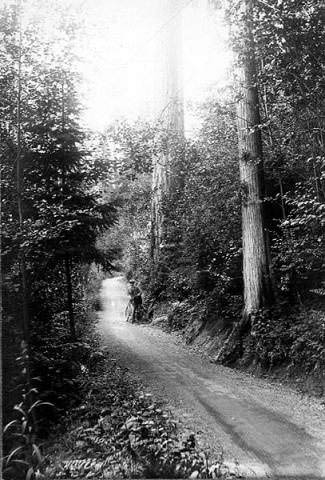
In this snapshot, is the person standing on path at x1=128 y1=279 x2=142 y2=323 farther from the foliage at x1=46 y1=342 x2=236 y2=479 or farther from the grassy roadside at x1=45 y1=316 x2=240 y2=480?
the foliage at x1=46 y1=342 x2=236 y2=479

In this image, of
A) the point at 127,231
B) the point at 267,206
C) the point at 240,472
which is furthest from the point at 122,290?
the point at 240,472

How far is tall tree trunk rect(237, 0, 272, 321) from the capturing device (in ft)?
28.3

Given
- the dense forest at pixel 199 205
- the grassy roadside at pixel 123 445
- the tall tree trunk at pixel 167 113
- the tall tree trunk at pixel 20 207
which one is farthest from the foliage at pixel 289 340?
the tall tree trunk at pixel 167 113

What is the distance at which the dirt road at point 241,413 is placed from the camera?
432cm

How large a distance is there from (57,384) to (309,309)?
496cm

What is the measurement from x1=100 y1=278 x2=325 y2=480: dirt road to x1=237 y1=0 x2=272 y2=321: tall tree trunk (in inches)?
72.5

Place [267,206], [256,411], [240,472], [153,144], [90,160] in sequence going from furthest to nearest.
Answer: [153,144] → [267,206] → [90,160] → [256,411] → [240,472]

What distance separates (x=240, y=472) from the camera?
13.3ft

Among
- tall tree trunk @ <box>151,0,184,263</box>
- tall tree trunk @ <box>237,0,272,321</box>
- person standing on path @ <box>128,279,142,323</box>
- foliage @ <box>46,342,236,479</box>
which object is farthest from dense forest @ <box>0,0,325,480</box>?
person standing on path @ <box>128,279,142,323</box>

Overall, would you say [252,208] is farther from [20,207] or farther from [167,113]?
[167,113]

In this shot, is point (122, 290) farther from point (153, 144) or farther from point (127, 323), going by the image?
point (153, 144)

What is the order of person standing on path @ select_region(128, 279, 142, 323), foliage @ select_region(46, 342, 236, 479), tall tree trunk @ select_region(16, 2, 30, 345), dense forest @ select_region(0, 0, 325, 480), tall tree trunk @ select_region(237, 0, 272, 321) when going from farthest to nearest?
person standing on path @ select_region(128, 279, 142, 323)
tall tree trunk @ select_region(237, 0, 272, 321)
tall tree trunk @ select_region(16, 2, 30, 345)
dense forest @ select_region(0, 0, 325, 480)
foliage @ select_region(46, 342, 236, 479)

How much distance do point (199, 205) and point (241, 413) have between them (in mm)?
6229

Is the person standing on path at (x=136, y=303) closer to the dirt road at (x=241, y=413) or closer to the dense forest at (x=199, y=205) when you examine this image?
the dense forest at (x=199, y=205)
